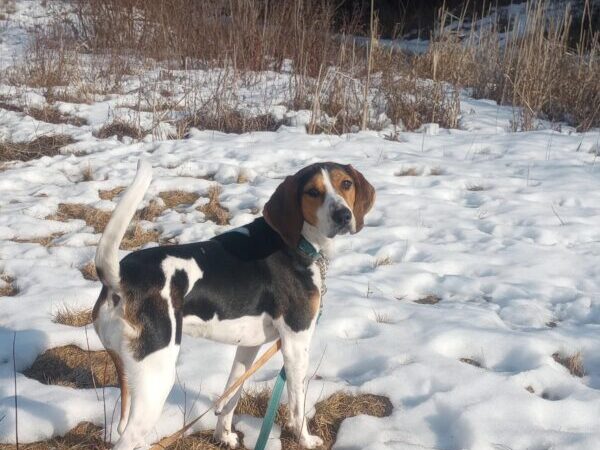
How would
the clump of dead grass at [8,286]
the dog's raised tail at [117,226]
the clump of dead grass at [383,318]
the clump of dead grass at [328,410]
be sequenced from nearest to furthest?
the dog's raised tail at [117,226] < the clump of dead grass at [328,410] < the clump of dead grass at [383,318] < the clump of dead grass at [8,286]

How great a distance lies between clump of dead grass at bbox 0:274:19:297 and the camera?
4.09m

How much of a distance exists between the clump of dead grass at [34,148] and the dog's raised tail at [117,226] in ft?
17.1

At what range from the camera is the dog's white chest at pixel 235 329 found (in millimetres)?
2615

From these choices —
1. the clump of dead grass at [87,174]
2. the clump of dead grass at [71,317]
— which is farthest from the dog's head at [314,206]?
the clump of dead grass at [87,174]

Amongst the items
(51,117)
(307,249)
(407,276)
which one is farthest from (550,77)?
(307,249)

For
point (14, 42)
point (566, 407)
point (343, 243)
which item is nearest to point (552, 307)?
point (566, 407)

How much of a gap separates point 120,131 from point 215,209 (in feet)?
9.71

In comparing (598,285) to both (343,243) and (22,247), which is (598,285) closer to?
(343,243)

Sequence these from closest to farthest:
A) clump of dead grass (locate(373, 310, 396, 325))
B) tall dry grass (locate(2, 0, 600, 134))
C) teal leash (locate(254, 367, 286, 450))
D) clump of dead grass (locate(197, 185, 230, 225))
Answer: teal leash (locate(254, 367, 286, 450)) → clump of dead grass (locate(373, 310, 396, 325)) → clump of dead grass (locate(197, 185, 230, 225)) → tall dry grass (locate(2, 0, 600, 134))

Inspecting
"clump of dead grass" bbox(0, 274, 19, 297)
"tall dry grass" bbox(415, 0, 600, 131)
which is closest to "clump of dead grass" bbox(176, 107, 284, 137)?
"tall dry grass" bbox(415, 0, 600, 131)

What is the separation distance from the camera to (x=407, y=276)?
4.48 meters

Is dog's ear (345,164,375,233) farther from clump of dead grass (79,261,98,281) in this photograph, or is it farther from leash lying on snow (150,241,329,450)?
clump of dead grass (79,261,98,281)

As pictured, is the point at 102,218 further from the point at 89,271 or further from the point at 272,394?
the point at 272,394

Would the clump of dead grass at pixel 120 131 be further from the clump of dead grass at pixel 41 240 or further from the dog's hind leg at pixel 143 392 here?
the dog's hind leg at pixel 143 392
